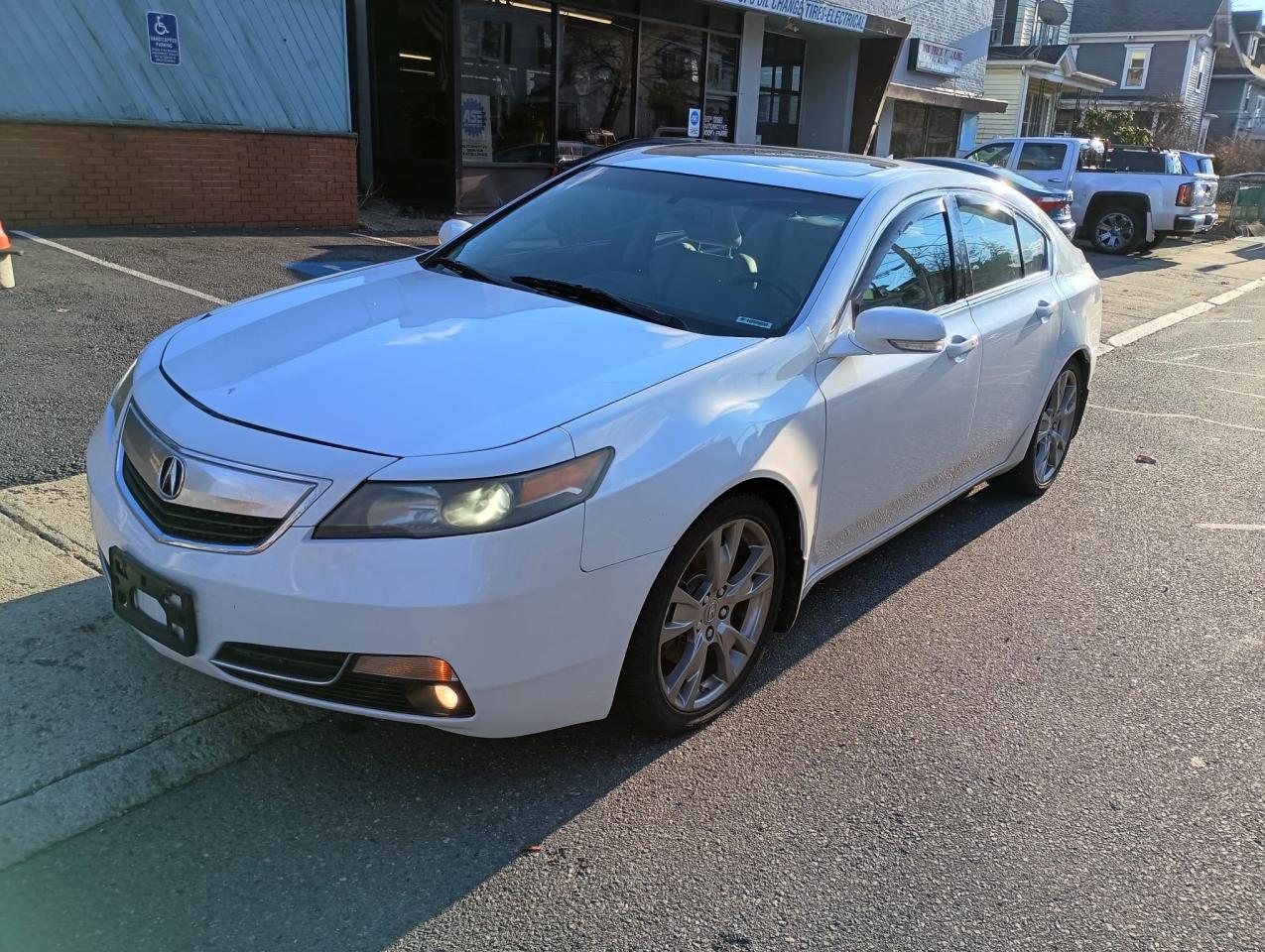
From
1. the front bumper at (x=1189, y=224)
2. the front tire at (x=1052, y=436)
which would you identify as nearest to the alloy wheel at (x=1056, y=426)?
the front tire at (x=1052, y=436)

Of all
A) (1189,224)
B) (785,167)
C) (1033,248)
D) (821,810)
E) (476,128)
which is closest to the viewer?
(821,810)

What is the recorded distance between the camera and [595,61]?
1609 cm

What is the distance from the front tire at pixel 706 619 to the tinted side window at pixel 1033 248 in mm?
2605

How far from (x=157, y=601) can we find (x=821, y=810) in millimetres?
1874

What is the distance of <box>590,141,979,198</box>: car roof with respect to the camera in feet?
13.6

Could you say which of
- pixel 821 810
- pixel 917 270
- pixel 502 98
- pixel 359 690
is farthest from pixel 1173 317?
pixel 359 690

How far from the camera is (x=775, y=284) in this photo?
12.3ft

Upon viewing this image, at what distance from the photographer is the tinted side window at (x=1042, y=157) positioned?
19.2m

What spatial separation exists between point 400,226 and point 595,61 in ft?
15.4

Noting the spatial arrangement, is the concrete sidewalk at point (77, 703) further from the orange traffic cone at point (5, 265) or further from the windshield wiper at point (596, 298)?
the orange traffic cone at point (5, 265)

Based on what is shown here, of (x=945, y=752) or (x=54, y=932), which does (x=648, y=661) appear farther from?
(x=54, y=932)

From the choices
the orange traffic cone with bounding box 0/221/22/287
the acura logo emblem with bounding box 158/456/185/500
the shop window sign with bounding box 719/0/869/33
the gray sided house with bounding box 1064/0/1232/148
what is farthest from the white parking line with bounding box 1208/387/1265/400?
the gray sided house with bounding box 1064/0/1232/148

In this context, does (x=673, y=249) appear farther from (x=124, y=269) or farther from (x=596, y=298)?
(x=124, y=269)

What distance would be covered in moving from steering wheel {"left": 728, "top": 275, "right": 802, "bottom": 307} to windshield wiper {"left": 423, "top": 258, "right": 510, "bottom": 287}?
2.84 ft
